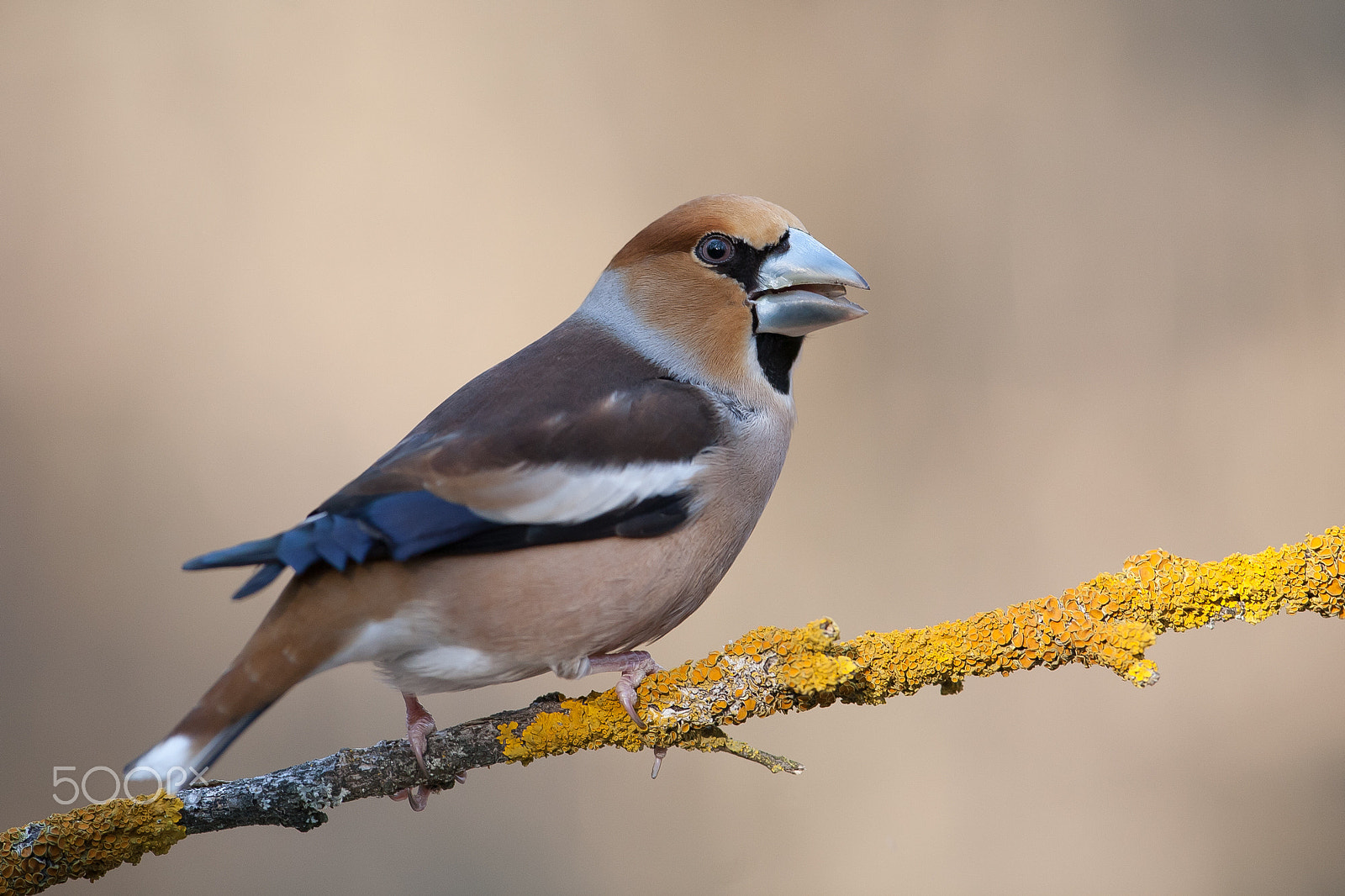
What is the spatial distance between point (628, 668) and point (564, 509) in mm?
252

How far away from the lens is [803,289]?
1772 millimetres

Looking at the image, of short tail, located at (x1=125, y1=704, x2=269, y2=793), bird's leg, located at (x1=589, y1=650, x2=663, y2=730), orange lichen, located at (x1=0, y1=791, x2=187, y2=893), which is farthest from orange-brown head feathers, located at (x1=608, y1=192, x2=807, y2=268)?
orange lichen, located at (x1=0, y1=791, x2=187, y2=893)

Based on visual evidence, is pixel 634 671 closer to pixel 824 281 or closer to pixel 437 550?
pixel 437 550

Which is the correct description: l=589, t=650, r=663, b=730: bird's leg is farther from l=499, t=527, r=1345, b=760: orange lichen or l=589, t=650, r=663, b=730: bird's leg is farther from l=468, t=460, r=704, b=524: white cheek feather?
l=468, t=460, r=704, b=524: white cheek feather

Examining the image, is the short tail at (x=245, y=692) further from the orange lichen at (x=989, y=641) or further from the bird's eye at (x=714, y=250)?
the bird's eye at (x=714, y=250)

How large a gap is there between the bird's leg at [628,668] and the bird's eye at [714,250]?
70cm

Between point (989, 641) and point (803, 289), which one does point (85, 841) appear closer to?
point (989, 641)

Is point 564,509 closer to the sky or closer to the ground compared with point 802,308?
closer to the ground

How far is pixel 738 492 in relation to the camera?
1.65 m

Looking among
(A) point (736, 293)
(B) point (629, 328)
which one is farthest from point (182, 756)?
(A) point (736, 293)

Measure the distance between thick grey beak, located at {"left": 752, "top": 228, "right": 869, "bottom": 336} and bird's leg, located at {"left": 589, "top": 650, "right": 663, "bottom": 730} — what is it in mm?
620

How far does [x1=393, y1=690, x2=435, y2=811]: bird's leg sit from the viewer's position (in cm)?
149

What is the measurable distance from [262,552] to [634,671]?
0.53 meters

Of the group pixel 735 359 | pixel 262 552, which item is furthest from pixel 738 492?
pixel 262 552
